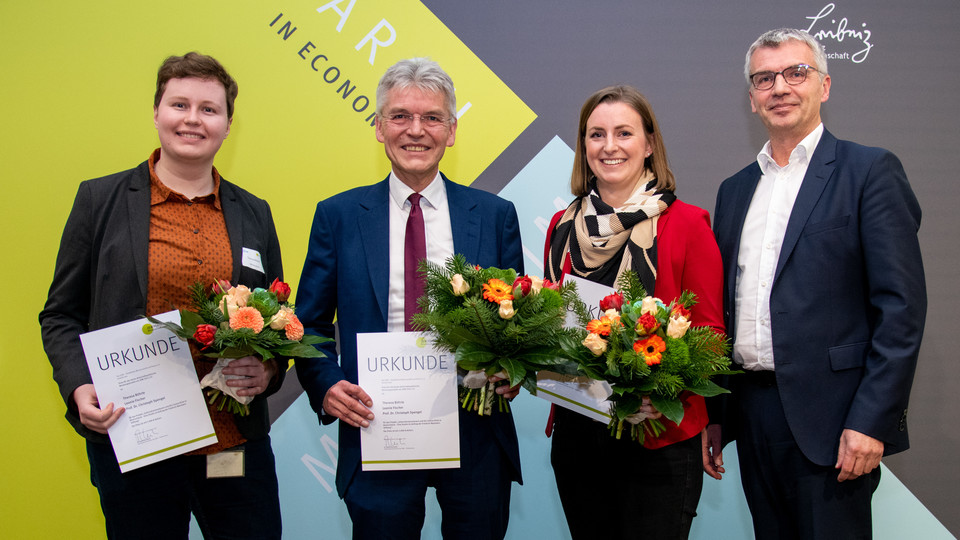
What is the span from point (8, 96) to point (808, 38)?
366 cm

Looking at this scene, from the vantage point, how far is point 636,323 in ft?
5.58

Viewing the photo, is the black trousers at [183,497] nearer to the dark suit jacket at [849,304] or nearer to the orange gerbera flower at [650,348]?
the orange gerbera flower at [650,348]

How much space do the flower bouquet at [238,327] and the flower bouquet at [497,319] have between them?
1.23 feet

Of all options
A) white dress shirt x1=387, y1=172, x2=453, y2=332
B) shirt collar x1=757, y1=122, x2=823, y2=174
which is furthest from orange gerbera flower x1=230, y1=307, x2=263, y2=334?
shirt collar x1=757, y1=122, x2=823, y2=174

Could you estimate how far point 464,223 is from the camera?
212 cm

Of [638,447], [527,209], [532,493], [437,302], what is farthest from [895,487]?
[437,302]

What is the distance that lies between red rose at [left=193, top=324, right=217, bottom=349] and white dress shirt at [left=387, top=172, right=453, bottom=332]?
52 centimetres

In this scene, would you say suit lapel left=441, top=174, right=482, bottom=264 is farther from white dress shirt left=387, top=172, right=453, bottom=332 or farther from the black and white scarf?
the black and white scarf

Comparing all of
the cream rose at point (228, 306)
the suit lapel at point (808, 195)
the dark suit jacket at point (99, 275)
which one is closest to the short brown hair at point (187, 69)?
the dark suit jacket at point (99, 275)

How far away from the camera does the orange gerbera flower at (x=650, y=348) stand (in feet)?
5.39

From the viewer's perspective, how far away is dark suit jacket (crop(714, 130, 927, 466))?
1.97 metres

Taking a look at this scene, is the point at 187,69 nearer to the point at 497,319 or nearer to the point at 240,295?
the point at 240,295

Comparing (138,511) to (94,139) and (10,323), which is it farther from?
(94,139)

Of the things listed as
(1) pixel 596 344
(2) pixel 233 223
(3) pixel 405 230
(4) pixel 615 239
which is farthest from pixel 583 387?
(2) pixel 233 223
